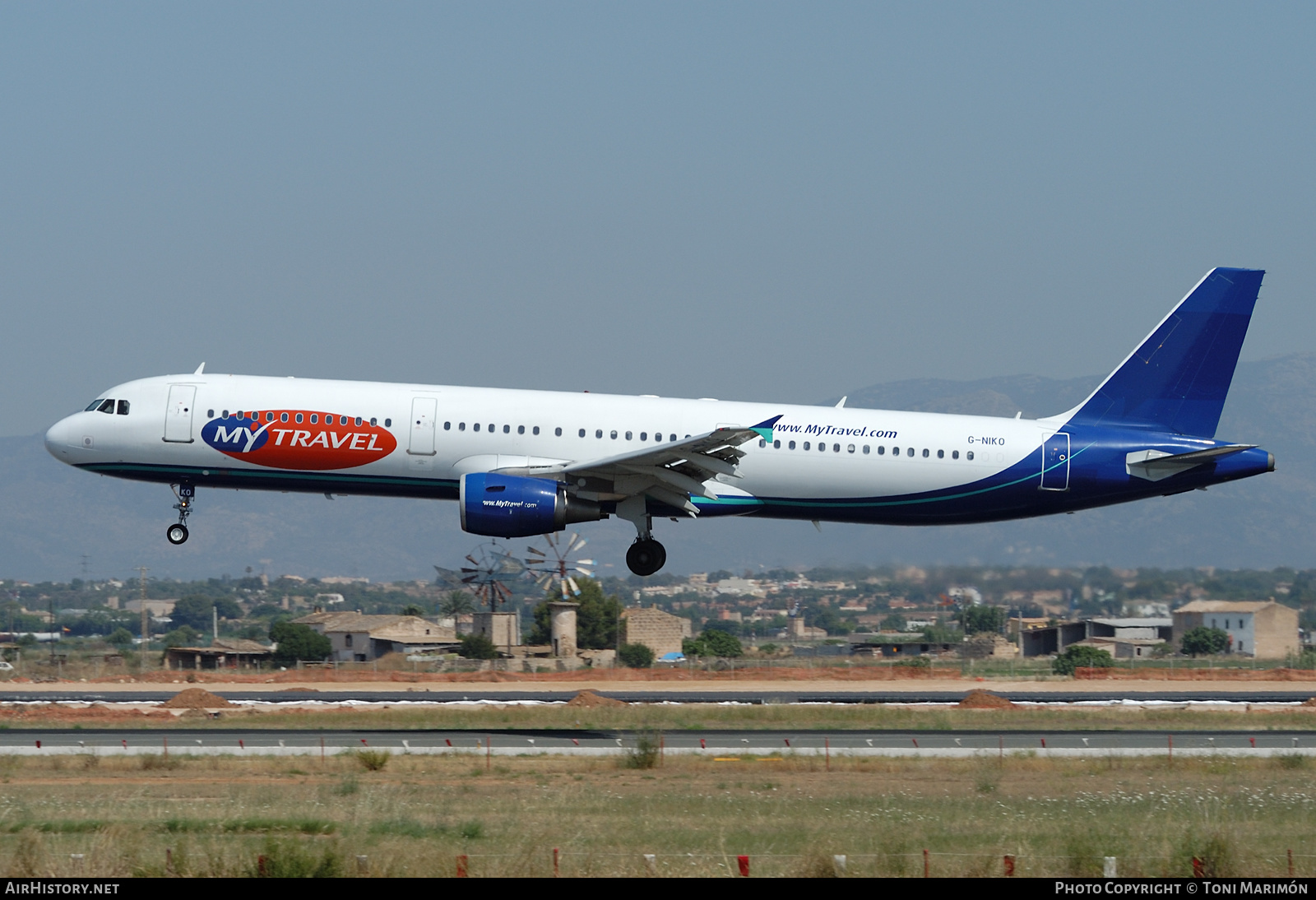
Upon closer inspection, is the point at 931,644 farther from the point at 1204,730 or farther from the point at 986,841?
the point at 986,841

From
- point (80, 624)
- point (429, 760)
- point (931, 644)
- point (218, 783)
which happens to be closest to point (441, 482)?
point (429, 760)

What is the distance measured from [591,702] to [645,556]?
7.50 metres

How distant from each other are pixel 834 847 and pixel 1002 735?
Answer: 1766 cm

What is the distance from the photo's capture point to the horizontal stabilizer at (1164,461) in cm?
3634

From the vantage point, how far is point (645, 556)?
3688cm

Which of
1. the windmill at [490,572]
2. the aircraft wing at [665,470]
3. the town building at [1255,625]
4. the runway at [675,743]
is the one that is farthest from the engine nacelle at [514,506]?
the town building at [1255,625]

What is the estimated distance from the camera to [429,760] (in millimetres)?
27969

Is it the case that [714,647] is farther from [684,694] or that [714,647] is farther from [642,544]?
[642,544]

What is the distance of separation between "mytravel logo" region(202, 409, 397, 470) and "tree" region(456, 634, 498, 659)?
41.3 metres

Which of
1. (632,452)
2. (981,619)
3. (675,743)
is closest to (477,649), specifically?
(981,619)

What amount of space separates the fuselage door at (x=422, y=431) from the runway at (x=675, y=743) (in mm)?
6553

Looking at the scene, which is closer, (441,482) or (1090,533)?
(441,482)

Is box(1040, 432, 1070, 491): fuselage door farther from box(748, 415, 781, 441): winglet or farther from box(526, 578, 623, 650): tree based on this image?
box(526, 578, 623, 650): tree

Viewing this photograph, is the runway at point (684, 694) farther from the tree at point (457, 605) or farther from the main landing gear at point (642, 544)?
the tree at point (457, 605)
